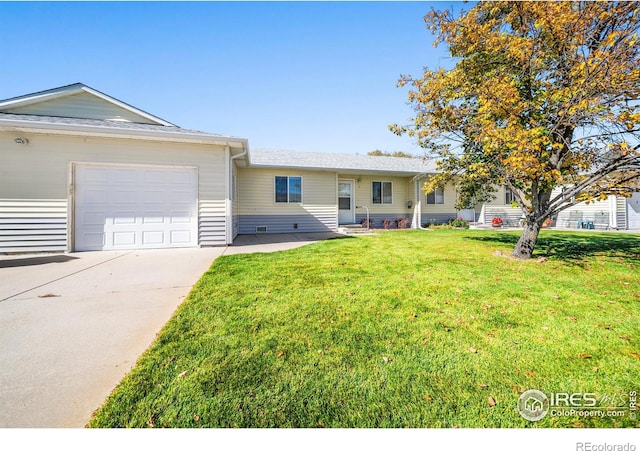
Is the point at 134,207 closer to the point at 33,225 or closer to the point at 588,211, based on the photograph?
the point at 33,225

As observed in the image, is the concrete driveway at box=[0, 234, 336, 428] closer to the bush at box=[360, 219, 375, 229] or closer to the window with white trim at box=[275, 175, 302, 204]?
the window with white trim at box=[275, 175, 302, 204]

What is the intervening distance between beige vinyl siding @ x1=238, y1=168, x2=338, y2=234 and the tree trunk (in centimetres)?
806

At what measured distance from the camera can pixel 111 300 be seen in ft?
11.7

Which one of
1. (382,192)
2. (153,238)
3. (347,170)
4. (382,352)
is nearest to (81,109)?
(153,238)

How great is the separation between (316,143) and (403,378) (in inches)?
713

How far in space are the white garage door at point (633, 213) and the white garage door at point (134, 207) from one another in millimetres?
21927

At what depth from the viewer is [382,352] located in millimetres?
2262

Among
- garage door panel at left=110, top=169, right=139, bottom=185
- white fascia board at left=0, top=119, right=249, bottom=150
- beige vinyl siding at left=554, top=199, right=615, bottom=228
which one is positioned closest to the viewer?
white fascia board at left=0, top=119, right=249, bottom=150

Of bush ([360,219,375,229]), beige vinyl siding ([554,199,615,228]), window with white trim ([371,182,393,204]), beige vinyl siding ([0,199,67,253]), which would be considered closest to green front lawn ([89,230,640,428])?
beige vinyl siding ([0,199,67,253])

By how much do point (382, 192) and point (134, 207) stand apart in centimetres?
1137

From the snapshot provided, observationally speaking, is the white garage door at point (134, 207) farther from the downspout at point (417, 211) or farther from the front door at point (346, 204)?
the downspout at point (417, 211)

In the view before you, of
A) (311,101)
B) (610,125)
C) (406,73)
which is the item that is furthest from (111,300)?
(311,101)

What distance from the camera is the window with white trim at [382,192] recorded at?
14.5 meters

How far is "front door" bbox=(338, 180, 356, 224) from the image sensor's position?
1395cm
